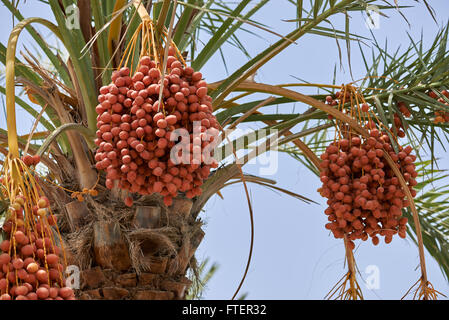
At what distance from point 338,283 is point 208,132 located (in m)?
0.97

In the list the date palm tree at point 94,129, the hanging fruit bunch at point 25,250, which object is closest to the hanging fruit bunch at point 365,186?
the date palm tree at point 94,129

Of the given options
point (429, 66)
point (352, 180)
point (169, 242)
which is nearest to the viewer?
point (352, 180)

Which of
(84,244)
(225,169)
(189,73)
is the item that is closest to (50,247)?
(189,73)

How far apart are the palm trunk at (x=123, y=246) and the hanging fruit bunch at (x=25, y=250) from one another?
0.66 m

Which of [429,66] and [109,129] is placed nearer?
[109,129]

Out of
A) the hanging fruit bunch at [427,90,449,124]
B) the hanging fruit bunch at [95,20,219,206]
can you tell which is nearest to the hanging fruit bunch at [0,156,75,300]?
the hanging fruit bunch at [95,20,219,206]

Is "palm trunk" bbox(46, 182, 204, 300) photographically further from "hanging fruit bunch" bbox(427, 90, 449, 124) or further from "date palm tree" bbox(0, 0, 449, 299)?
"hanging fruit bunch" bbox(427, 90, 449, 124)

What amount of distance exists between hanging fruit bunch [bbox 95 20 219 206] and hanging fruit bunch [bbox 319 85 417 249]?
645mm

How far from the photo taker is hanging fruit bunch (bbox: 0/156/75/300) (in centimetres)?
136

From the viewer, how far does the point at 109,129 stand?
1691 millimetres

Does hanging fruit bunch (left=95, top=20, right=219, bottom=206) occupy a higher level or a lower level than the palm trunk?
higher

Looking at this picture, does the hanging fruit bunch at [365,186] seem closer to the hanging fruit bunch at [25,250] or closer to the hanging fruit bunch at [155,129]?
the hanging fruit bunch at [155,129]
